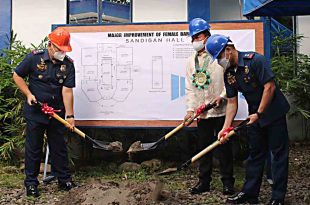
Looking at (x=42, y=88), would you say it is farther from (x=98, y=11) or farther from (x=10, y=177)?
(x=98, y=11)

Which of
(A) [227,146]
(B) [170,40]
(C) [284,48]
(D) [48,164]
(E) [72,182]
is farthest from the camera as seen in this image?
(C) [284,48]

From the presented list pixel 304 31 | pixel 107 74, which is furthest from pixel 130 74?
pixel 304 31

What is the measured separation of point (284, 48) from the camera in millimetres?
7871

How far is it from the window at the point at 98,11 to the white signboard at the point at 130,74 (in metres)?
2.14

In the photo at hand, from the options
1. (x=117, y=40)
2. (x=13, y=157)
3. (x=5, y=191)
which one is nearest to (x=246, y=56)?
(x=117, y=40)

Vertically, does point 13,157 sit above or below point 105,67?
below

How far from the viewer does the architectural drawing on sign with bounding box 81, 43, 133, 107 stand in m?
6.07

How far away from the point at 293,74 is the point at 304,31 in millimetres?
1057

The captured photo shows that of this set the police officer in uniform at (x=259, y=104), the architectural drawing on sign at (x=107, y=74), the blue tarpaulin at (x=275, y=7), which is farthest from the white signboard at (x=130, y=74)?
the police officer in uniform at (x=259, y=104)

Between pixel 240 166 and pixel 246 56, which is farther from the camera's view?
pixel 240 166

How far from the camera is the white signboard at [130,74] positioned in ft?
19.6

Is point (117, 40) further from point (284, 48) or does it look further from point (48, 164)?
point (284, 48)

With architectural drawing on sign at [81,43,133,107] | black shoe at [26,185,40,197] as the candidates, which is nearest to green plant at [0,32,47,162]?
architectural drawing on sign at [81,43,133,107]

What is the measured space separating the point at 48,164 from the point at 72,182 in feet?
3.21
